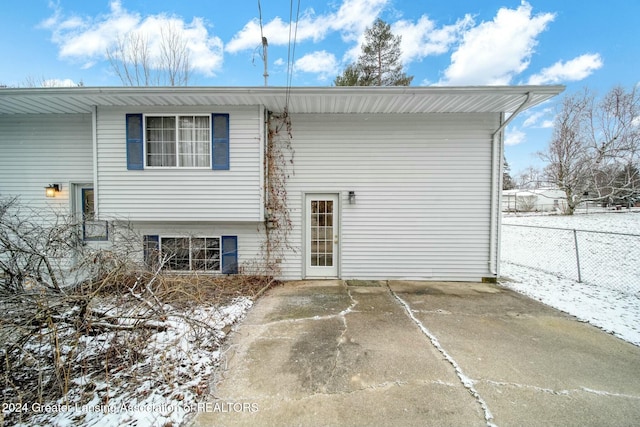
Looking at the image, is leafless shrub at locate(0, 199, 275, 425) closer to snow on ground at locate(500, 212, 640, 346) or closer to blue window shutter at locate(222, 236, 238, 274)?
blue window shutter at locate(222, 236, 238, 274)

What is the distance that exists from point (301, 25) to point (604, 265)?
9967mm

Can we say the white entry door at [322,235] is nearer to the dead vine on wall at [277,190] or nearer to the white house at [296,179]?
the white house at [296,179]

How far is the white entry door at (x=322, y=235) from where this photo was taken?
5.89 m

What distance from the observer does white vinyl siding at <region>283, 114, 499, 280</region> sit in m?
5.70

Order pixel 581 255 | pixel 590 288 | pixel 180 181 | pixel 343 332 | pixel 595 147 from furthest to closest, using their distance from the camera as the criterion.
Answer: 1. pixel 595 147
2. pixel 581 255
3. pixel 180 181
4. pixel 590 288
5. pixel 343 332

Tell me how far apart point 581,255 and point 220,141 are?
37.1ft

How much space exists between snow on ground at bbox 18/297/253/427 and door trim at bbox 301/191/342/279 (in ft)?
9.72

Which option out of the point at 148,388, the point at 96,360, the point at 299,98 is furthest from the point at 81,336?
the point at 299,98

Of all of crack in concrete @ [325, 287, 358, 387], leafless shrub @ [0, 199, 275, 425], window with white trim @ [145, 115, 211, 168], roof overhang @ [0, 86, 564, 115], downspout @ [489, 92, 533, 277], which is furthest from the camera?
downspout @ [489, 92, 533, 277]

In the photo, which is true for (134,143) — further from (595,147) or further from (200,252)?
(595,147)

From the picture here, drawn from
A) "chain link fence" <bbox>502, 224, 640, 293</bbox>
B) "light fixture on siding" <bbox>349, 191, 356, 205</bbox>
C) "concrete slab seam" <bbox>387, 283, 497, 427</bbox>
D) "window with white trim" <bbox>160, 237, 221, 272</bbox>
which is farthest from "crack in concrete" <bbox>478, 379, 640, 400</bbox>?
"window with white trim" <bbox>160, 237, 221, 272</bbox>

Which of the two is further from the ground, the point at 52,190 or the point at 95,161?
the point at 95,161

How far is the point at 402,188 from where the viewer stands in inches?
228

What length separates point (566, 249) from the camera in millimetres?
8945
